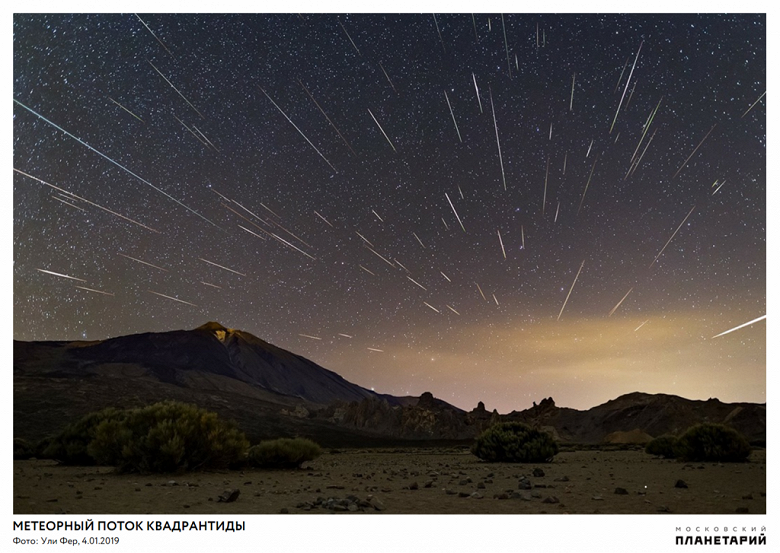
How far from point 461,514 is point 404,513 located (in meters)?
0.80

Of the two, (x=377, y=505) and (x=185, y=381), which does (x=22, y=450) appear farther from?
(x=185, y=381)

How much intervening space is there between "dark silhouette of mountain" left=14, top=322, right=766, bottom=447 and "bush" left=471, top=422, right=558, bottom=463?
12967mm

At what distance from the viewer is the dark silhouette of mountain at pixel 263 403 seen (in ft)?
202

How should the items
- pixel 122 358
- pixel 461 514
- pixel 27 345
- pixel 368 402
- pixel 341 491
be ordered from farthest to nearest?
pixel 122 358, pixel 27 345, pixel 368 402, pixel 341 491, pixel 461 514

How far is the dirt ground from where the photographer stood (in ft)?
27.9

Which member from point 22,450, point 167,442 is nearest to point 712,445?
point 167,442

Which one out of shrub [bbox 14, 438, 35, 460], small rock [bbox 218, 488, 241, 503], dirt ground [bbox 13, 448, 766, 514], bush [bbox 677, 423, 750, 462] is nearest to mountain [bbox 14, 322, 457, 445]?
shrub [bbox 14, 438, 35, 460]

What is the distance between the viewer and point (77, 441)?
16828 millimetres

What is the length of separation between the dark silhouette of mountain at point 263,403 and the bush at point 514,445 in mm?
12967

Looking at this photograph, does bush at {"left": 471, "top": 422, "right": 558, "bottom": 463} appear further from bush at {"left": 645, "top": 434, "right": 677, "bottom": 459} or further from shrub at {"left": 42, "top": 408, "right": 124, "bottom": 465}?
shrub at {"left": 42, "top": 408, "right": 124, "bottom": 465}

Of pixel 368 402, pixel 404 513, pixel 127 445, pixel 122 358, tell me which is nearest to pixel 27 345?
pixel 122 358

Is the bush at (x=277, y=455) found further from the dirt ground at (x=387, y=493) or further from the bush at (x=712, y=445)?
the bush at (x=712, y=445)
